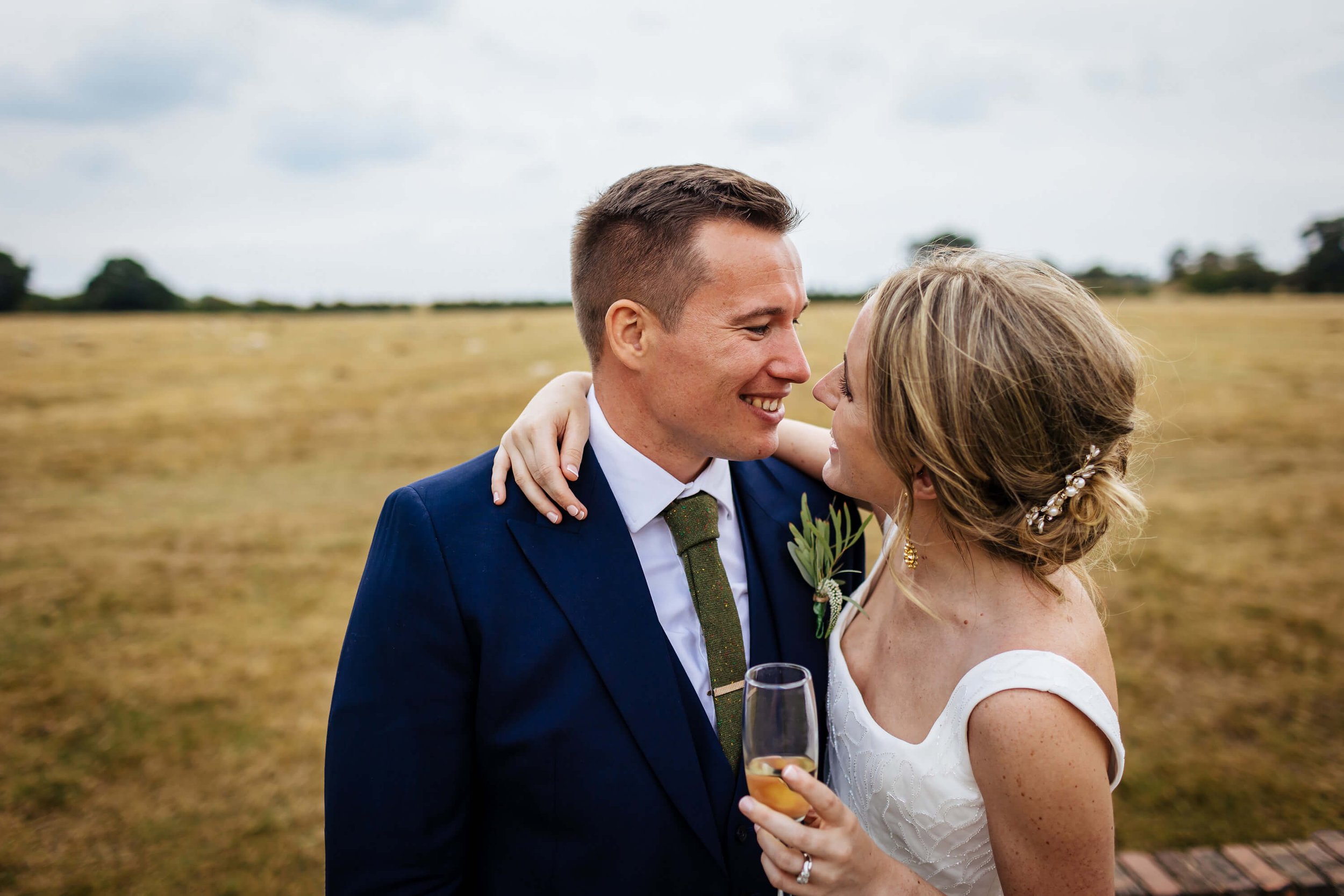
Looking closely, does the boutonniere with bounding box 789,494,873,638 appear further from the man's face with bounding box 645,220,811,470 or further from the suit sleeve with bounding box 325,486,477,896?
the suit sleeve with bounding box 325,486,477,896

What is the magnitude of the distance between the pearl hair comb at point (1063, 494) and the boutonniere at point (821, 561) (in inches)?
28.5

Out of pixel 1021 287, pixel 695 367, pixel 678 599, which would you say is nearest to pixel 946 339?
pixel 1021 287

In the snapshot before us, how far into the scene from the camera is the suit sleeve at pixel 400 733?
2.46 meters

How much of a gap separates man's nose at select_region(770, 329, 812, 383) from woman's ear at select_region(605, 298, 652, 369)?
0.52m

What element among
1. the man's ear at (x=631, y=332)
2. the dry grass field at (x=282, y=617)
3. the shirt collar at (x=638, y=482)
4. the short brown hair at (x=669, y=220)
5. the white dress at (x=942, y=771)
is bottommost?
the dry grass field at (x=282, y=617)

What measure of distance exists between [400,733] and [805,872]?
1.30 m

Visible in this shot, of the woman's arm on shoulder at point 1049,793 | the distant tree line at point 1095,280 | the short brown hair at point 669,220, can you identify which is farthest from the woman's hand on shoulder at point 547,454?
the distant tree line at point 1095,280

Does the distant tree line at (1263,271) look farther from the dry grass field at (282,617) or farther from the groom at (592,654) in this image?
the groom at (592,654)

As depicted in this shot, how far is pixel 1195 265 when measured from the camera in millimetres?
77375

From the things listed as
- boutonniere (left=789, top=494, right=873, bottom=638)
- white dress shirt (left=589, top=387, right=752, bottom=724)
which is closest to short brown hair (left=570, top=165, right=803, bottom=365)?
white dress shirt (left=589, top=387, right=752, bottom=724)

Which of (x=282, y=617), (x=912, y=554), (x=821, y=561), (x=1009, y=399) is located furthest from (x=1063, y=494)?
(x=282, y=617)

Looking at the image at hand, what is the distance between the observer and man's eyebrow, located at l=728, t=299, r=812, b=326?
2.96 meters

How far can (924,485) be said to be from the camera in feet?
8.87

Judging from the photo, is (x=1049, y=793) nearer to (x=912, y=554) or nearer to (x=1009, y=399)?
(x=912, y=554)
